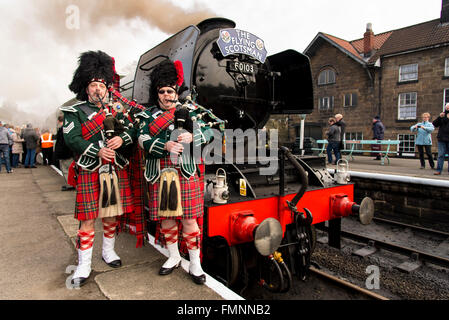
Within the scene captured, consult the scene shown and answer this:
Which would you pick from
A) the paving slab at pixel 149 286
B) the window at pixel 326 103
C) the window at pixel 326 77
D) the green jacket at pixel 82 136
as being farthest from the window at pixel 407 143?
the green jacket at pixel 82 136

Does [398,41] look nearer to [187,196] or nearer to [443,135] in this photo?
[443,135]

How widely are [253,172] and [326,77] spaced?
59.2ft

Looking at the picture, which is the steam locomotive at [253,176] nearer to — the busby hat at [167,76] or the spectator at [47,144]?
the busby hat at [167,76]

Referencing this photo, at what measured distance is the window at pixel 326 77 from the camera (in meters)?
18.9

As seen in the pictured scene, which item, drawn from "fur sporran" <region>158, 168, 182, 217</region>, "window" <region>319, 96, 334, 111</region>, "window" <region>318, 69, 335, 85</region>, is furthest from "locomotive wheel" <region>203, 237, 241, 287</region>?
"window" <region>318, 69, 335, 85</region>

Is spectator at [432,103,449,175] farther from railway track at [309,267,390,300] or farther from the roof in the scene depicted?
the roof

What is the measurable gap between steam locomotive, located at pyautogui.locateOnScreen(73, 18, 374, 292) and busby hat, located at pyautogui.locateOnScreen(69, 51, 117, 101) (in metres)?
0.71

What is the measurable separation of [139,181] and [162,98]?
2.62 feet

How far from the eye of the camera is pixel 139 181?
8.85 ft

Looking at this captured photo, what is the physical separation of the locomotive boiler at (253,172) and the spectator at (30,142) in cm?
788

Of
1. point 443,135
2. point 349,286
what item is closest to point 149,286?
point 349,286

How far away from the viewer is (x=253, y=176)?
2.96 metres

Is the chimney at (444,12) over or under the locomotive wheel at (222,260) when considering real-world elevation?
over

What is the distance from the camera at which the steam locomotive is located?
2494 millimetres
